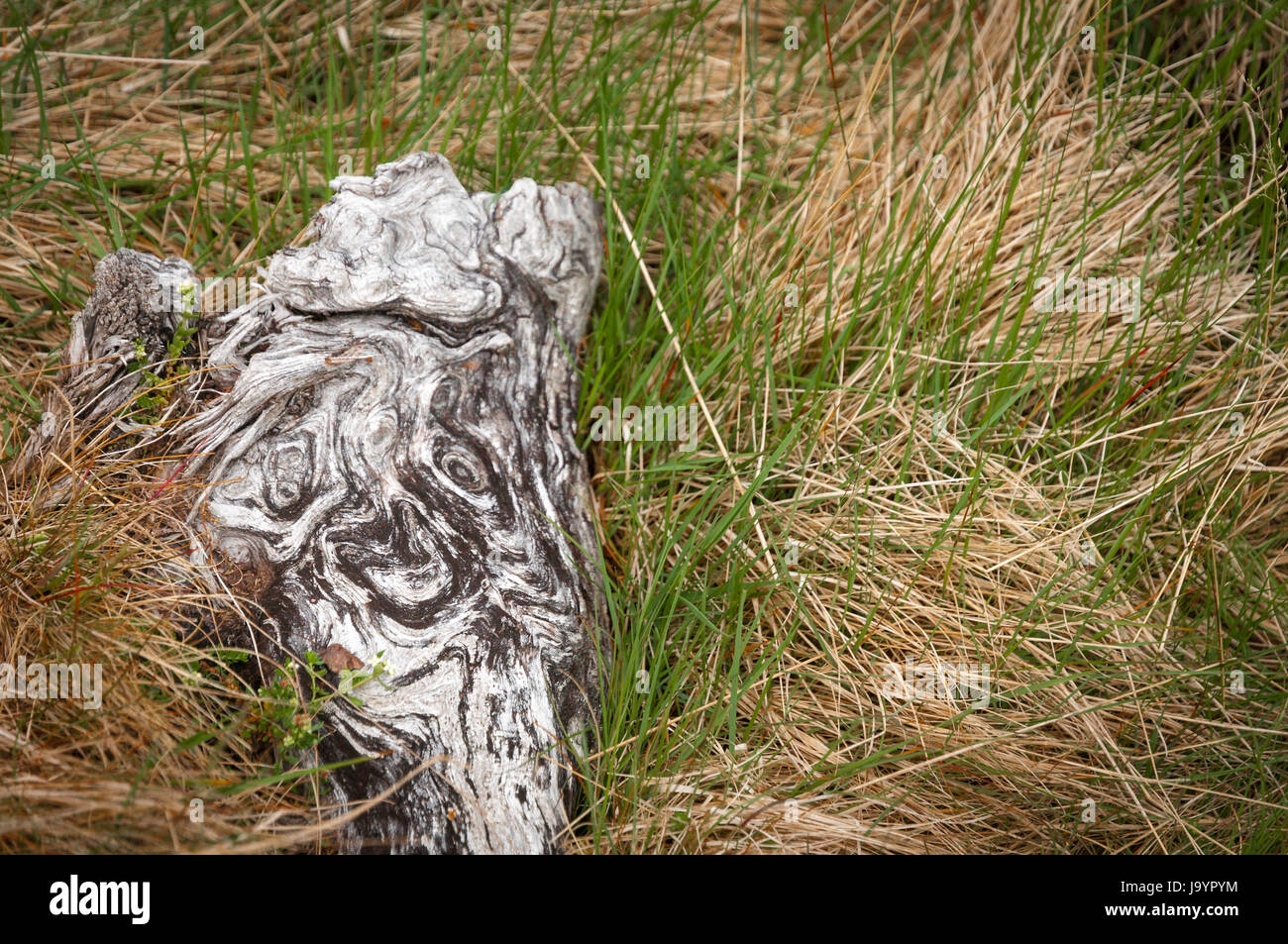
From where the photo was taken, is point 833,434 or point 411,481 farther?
point 833,434

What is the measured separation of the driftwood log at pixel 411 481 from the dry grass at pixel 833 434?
0.15 meters

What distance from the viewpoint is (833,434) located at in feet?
7.64

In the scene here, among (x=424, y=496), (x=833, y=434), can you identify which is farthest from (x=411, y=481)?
(x=833, y=434)

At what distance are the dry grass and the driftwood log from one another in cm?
15

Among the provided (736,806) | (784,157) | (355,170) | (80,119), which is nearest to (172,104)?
(80,119)

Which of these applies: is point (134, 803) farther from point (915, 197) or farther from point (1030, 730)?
point (915, 197)

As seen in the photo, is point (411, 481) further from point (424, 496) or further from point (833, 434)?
point (833, 434)

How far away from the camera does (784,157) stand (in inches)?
100

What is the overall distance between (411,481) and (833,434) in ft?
3.85

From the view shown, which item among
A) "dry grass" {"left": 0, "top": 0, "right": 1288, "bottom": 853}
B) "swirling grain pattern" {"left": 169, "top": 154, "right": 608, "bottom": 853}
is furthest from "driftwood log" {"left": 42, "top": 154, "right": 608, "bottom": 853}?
"dry grass" {"left": 0, "top": 0, "right": 1288, "bottom": 853}

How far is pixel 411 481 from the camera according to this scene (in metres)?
1.95

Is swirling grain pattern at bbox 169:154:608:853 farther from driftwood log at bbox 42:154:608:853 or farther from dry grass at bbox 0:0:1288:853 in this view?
dry grass at bbox 0:0:1288:853

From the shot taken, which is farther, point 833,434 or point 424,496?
point 833,434

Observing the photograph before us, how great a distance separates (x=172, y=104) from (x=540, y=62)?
4.47 feet
